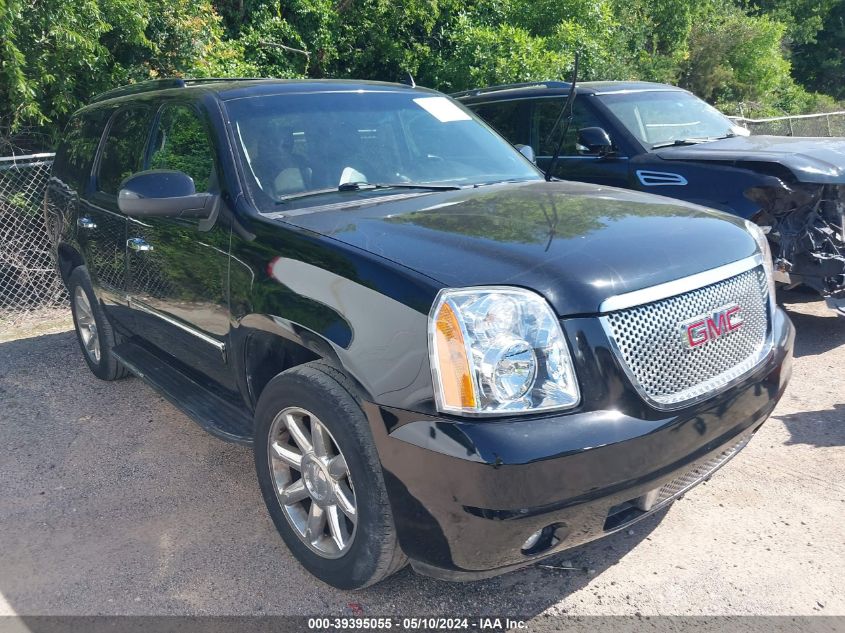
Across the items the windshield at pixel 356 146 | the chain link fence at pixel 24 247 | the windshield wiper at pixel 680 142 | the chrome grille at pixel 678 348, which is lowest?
the chain link fence at pixel 24 247

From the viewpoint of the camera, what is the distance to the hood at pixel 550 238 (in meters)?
2.58

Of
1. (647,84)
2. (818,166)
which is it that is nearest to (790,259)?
A: (818,166)

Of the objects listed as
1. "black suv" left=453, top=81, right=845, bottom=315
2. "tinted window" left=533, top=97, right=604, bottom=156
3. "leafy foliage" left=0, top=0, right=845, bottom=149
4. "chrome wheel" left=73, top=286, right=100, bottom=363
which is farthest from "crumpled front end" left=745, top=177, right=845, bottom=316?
"chrome wheel" left=73, top=286, right=100, bottom=363

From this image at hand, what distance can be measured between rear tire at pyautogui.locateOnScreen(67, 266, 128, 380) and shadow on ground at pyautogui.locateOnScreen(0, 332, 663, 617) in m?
0.32

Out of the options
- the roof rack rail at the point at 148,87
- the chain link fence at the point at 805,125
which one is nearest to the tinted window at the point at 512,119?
the roof rack rail at the point at 148,87

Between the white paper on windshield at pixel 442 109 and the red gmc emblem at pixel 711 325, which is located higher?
the white paper on windshield at pixel 442 109

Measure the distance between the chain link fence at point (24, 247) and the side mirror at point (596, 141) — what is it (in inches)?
206

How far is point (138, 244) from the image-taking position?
420 centimetres

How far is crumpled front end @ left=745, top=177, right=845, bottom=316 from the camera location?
18.2 ft

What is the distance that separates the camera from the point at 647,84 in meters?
7.44

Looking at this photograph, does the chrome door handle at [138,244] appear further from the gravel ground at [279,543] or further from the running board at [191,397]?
the gravel ground at [279,543]

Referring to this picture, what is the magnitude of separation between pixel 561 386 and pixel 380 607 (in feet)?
3.89

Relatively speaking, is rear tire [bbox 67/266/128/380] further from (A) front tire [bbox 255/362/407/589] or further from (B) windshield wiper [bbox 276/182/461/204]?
(A) front tire [bbox 255/362/407/589]

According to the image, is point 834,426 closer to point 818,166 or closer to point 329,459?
point 818,166
